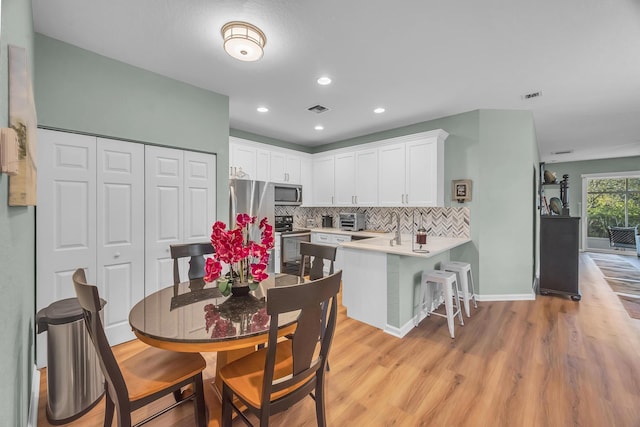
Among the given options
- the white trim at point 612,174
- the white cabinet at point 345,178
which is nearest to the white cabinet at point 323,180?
the white cabinet at point 345,178

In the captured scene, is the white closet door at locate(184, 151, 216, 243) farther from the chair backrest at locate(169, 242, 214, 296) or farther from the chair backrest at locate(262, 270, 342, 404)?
the chair backrest at locate(262, 270, 342, 404)

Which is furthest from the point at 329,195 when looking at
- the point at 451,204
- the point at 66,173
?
the point at 66,173

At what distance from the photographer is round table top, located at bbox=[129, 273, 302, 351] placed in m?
1.21

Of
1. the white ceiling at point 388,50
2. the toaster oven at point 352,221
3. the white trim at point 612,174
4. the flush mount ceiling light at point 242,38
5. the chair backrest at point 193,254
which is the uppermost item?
the white ceiling at point 388,50

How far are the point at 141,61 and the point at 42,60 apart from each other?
691mm

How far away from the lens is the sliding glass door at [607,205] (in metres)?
7.38

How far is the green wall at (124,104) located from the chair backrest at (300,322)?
2.38 metres

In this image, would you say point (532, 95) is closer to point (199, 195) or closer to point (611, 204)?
point (199, 195)

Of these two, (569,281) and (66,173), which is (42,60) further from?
(569,281)

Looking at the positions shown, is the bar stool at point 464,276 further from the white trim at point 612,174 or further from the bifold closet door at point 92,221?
the white trim at point 612,174

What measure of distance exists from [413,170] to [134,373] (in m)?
3.87

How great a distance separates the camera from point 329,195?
5.26 metres

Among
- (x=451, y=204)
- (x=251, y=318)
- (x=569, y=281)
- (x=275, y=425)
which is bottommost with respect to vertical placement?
(x=275, y=425)

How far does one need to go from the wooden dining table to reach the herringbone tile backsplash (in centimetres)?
324
